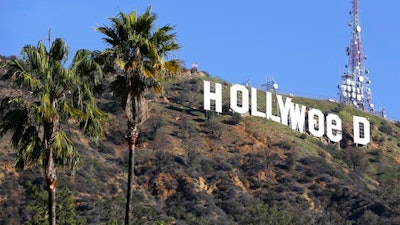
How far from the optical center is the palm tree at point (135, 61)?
33.0 meters

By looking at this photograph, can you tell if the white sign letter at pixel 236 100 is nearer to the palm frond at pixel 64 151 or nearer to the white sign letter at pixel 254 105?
the white sign letter at pixel 254 105

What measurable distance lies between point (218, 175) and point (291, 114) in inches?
1110

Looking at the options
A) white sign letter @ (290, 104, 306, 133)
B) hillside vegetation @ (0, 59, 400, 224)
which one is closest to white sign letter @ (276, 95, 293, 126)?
white sign letter @ (290, 104, 306, 133)

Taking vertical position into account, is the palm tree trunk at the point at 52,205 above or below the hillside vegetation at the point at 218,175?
→ below

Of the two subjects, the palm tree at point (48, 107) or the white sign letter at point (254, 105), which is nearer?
the palm tree at point (48, 107)

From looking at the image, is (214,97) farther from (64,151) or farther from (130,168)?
(64,151)

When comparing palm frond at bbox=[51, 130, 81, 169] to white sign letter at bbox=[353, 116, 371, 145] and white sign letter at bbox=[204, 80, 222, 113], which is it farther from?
white sign letter at bbox=[353, 116, 371, 145]

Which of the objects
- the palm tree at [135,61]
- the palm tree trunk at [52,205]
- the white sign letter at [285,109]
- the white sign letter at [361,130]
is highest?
the white sign letter at [285,109]

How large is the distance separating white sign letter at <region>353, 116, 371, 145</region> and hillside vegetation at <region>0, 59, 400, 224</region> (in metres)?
1.68

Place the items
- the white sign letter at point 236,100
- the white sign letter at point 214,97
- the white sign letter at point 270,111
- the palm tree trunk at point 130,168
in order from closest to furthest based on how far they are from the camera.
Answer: the palm tree trunk at point 130,168
the white sign letter at point 214,97
the white sign letter at point 236,100
the white sign letter at point 270,111

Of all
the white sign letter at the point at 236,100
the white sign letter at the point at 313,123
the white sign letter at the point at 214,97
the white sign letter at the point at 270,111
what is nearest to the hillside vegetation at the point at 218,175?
the white sign letter at the point at 270,111

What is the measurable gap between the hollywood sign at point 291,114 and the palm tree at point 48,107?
4161 inches

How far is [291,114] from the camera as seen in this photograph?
148875 millimetres

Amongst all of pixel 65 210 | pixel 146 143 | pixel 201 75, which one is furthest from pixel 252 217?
pixel 201 75
